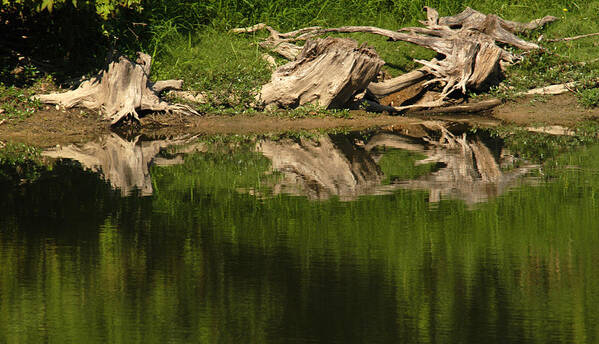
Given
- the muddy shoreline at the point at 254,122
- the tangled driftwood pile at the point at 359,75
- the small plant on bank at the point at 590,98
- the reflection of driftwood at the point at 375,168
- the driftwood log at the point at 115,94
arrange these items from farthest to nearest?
the small plant on bank at the point at 590,98, the tangled driftwood pile at the point at 359,75, the driftwood log at the point at 115,94, the muddy shoreline at the point at 254,122, the reflection of driftwood at the point at 375,168

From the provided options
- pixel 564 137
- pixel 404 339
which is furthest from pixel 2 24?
pixel 404 339

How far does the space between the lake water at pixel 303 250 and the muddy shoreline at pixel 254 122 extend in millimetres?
2671

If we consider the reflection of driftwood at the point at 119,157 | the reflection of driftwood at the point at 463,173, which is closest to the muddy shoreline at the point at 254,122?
the reflection of driftwood at the point at 119,157

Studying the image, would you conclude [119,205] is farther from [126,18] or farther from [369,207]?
[126,18]

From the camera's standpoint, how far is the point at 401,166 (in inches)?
459

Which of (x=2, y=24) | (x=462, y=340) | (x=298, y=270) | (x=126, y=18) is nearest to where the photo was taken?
(x=462, y=340)

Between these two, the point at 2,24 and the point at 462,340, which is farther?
the point at 2,24

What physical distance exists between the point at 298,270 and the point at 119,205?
3.12 metres

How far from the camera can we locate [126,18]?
1809 cm

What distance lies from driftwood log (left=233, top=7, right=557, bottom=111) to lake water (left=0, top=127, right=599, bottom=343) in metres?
5.12

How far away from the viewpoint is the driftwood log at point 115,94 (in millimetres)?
15312

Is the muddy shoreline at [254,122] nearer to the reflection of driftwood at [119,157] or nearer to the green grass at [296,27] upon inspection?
the green grass at [296,27]

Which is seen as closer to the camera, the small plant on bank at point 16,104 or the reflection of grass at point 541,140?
the reflection of grass at point 541,140

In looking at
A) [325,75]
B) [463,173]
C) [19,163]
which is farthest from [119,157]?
[325,75]
